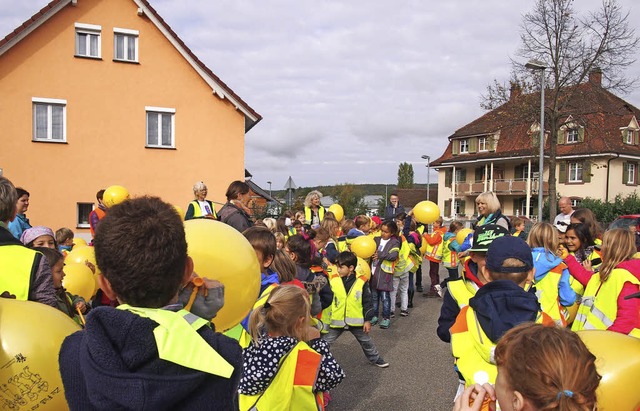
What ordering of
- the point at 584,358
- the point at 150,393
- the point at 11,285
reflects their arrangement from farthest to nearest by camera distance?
the point at 11,285 < the point at 584,358 < the point at 150,393

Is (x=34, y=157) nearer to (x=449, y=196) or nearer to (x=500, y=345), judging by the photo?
(x=500, y=345)

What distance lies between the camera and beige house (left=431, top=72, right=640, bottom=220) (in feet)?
123

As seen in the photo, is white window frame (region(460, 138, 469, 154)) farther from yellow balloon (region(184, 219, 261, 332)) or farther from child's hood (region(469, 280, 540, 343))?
yellow balloon (region(184, 219, 261, 332))

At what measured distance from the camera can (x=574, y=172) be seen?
131 feet

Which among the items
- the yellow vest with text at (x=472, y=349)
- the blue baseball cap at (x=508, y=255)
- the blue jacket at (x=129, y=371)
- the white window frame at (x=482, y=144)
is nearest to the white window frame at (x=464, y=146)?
the white window frame at (x=482, y=144)

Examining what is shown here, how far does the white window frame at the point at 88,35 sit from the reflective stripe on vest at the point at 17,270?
16.8 metres

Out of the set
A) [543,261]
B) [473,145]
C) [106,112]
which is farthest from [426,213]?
[473,145]

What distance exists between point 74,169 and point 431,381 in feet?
50.0

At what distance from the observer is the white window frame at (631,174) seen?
39.0 metres

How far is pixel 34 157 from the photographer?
16922 millimetres

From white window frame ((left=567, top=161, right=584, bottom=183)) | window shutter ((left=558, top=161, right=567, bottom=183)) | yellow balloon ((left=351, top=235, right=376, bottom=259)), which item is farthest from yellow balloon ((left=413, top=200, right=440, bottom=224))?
window shutter ((left=558, top=161, right=567, bottom=183))

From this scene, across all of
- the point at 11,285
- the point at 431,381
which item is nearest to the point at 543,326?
the point at 11,285

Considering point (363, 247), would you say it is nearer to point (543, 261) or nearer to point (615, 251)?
point (543, 261)

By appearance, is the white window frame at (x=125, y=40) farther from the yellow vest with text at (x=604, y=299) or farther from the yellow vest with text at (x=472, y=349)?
the yellow vest with text at (x=472, y=349)
